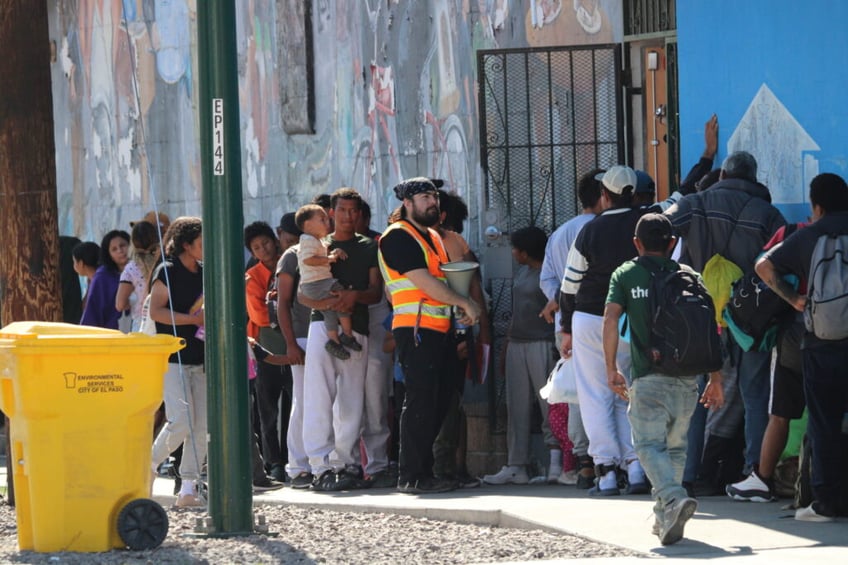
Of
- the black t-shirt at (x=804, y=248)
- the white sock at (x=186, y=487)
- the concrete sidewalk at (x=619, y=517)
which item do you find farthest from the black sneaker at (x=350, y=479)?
the black t-shirt at (x=804, y=248)

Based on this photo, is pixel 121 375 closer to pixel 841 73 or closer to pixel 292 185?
pixel 841 73

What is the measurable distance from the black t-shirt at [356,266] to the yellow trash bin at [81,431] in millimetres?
2722

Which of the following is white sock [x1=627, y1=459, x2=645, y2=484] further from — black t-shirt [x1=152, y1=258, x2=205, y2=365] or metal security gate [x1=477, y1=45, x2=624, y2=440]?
black t-shirt [x1=152, y1=258, x2=205, y2=365]

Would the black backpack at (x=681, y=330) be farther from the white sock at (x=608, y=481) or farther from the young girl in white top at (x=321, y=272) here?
the young girl in white top at (x=321, y=272)

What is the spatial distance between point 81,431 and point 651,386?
2.78 meters

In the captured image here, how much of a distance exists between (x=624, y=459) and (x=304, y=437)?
2.27 metres

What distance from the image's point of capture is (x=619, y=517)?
30.4 feet

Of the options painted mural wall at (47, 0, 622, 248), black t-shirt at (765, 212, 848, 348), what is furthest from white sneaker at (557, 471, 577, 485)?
black t-shirt at (765, 212, 848, 348)

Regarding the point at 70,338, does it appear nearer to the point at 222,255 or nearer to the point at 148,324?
the point at 222,255

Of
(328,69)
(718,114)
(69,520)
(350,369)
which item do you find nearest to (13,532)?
(69,520)

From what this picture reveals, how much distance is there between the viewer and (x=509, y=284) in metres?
12.8

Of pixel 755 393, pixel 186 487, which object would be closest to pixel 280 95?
pixel 186 487

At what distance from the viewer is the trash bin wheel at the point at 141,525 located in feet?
28.5

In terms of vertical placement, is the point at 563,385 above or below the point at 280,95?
below
